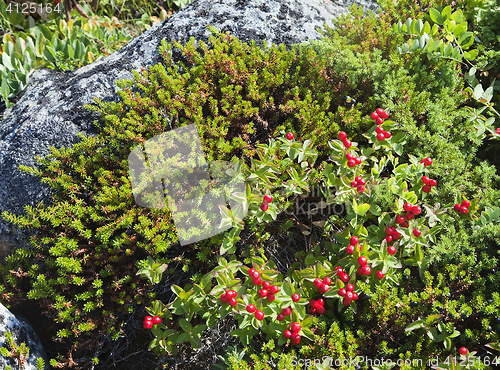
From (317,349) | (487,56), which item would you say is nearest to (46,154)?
(317,349)

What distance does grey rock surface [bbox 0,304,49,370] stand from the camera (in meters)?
2.49

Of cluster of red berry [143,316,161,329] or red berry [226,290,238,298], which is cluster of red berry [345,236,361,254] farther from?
cluster of red berry [143,316,161,329]

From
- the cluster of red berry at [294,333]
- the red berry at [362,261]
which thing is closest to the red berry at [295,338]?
the cluster of red berry at [294,333]

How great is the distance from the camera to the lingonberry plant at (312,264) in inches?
88.5

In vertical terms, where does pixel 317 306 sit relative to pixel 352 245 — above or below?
below

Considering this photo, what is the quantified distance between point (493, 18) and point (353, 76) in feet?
5.00

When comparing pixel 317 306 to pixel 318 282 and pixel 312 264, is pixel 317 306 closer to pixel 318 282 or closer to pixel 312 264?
pixel 318 282

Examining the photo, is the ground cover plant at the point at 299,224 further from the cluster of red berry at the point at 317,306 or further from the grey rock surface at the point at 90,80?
the grey rock surface at the point at 90,80

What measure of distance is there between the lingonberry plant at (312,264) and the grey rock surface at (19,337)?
1.01 m

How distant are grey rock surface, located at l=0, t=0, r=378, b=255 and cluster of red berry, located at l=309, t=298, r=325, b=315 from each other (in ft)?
7.37

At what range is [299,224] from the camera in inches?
114

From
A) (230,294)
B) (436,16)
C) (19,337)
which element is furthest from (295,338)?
(436,16)

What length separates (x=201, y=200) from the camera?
8.64 ft

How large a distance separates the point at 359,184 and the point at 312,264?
708 millimetres
